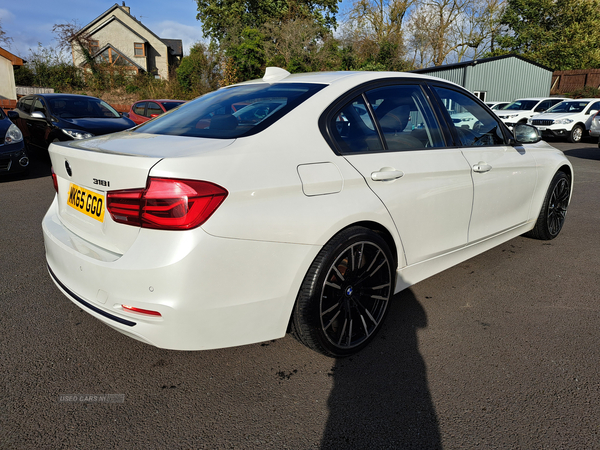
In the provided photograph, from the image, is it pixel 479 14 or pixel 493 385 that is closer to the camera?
pixel 493 385

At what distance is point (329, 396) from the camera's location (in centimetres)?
230

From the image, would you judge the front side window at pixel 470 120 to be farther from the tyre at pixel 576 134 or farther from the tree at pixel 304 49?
the tree at pixel 304 49

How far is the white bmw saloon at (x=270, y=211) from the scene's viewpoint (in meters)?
1.97

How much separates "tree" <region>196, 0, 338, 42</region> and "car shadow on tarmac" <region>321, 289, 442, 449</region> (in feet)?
123

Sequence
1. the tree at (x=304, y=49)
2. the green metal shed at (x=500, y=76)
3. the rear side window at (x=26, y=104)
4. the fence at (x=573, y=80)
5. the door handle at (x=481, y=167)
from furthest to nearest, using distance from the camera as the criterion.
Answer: the tree at (x=304, y=49) < the fence at (x=573, y=80) < the green metal shed at (x=500, y=76) < the rear side window at (x=26, y=104) < the door handle at (x=481, y=167)

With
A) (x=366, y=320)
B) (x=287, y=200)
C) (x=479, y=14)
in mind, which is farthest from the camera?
(x=479, y=14)

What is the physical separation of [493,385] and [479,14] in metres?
45.7

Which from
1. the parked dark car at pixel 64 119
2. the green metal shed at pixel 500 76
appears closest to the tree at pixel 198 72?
the green metal shed at pixel 500 76

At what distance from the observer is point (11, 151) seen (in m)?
7.93

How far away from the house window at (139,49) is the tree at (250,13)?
8.07 metres

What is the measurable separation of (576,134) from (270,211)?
1827 cm

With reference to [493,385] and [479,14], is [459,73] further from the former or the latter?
[493,385]

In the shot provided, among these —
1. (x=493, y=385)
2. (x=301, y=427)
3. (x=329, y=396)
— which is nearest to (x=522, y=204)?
(x=493, y=385)

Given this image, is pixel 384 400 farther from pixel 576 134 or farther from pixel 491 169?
pixel 576 134
